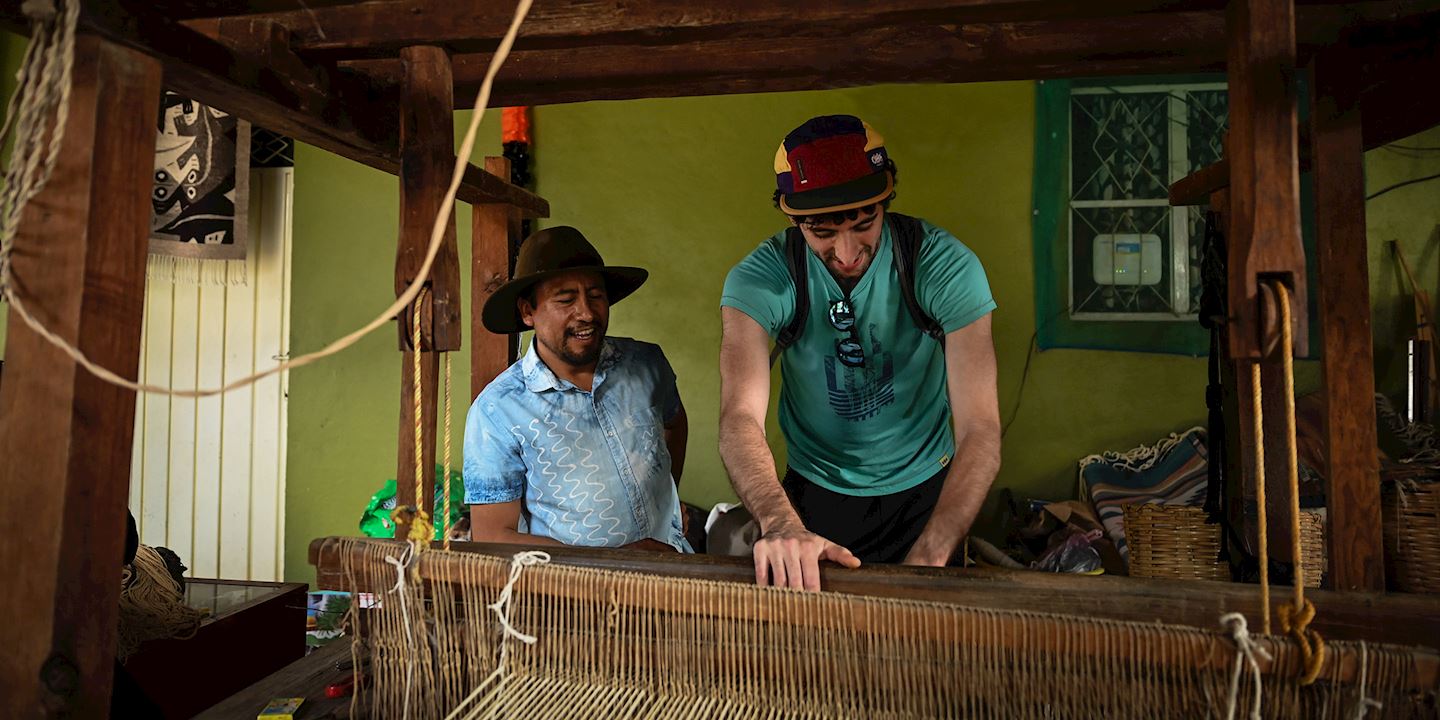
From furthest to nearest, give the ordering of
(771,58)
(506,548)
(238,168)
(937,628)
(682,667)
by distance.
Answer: (238,168) → (771,58) → (506,548) → (682,667) → (937,628)

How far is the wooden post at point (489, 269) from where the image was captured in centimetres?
304

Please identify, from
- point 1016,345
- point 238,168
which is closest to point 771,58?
point 1016,345

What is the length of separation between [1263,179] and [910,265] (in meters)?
1.14

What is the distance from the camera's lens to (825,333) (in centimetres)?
239

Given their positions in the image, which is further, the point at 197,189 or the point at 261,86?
the point at 197,189

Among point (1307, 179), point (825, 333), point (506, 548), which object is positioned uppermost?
point (1307, 179)

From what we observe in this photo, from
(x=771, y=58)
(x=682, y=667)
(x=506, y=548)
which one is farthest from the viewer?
(x=771, y=58)

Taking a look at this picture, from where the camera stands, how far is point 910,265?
231cm

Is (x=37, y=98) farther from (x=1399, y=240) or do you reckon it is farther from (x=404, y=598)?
(x=1399, y=240)

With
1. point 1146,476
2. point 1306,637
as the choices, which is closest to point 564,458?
point 1306,637

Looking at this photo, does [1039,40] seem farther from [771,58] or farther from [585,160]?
[585,160]

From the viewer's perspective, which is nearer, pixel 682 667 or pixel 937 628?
pixel 937 628

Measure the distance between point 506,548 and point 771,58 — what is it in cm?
110

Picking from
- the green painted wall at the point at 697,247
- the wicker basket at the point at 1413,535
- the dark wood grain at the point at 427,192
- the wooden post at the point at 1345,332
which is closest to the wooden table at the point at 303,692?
the dark wood grain at the point at 427,192
